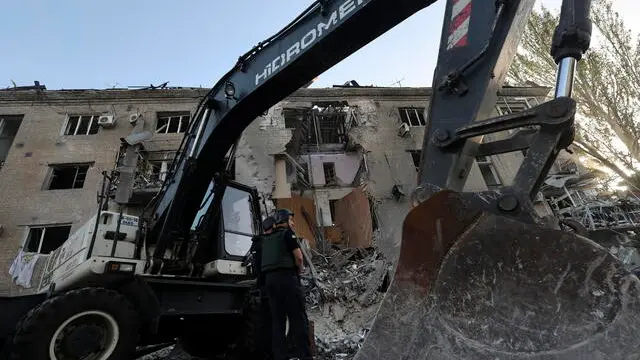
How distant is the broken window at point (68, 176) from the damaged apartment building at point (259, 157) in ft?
0.16

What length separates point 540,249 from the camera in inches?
66.3

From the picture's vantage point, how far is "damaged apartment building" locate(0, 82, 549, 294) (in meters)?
13.4

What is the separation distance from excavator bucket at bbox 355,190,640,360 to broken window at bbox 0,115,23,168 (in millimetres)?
19685

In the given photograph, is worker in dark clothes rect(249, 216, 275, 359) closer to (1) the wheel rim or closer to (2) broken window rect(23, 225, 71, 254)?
(1) the wheel rim

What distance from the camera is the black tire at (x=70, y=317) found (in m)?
3.27

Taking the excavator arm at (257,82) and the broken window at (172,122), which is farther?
the broken window at (172,122)

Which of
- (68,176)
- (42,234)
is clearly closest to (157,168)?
(68,176)

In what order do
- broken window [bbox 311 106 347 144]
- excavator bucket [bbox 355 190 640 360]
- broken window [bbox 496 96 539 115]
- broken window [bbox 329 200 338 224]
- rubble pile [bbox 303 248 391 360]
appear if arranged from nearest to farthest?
excavator bucket [bbox 355 190 640 360]
rubble pile [bbox 303 248 391 360]
broken window [bbox 329 200 338 224]
broken window [bbox 311 106 347 144]
broken window [bbox 496 96 539 115]

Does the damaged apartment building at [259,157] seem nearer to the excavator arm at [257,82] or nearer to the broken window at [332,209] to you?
the broken window at [332,209]

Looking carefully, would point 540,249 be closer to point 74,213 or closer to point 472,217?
point 472,217

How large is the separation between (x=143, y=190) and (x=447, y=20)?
13.4 meters

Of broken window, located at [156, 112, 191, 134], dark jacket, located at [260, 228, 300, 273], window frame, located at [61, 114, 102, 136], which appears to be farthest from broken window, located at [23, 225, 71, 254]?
dark jacket, located at [260, 228, 300, 273]

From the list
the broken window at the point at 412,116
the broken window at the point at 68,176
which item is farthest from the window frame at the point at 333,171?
the broken window at the point at 68,176

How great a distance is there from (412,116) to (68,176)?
17.0 m
